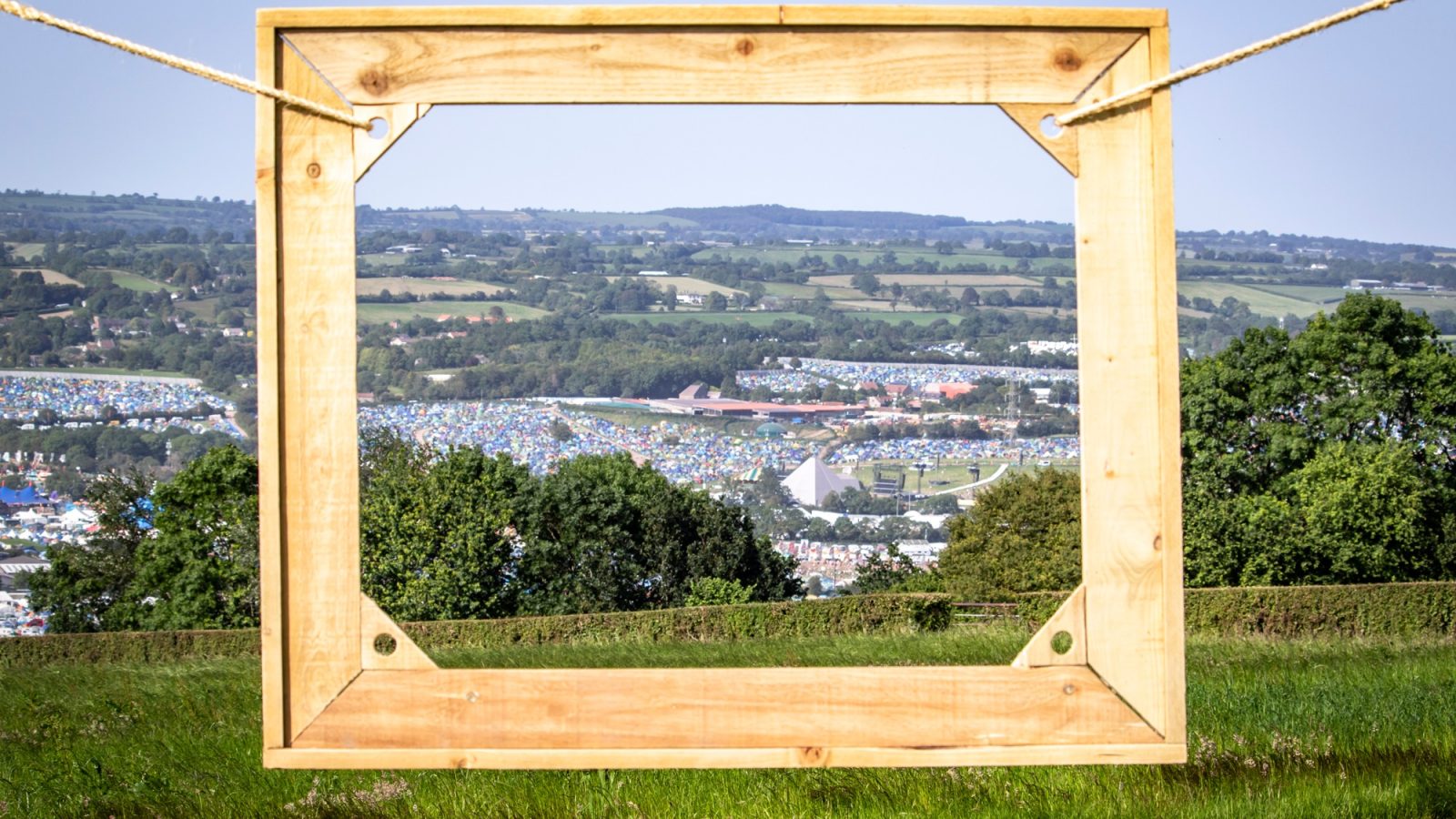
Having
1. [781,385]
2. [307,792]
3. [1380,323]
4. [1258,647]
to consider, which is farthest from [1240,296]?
[307,792]

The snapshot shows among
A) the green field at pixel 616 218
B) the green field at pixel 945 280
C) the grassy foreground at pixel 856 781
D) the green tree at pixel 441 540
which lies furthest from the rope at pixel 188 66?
the green field at pixel 616 218

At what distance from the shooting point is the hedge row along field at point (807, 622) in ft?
71.5

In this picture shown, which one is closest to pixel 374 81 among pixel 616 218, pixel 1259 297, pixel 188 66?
pixel 188 66

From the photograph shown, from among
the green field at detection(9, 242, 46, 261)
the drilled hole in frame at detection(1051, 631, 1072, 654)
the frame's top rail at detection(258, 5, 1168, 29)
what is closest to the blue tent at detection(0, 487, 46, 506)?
the green field at detection(9, 242, 46, 261)

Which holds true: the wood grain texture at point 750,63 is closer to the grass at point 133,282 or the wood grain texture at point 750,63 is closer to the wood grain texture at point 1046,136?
the wood grain texture at point 1046,136

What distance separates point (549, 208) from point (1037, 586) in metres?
116

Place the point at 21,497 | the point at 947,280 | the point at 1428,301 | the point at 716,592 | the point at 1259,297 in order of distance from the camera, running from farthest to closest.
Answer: the point at 947,280, the point at 1259,297, the point at 1428,301, the point at 21,497, the point at 716,592

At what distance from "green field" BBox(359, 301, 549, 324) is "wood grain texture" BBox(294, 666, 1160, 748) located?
105 metres

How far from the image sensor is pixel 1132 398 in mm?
3154

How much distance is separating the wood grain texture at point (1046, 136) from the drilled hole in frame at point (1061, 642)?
107 centimetres

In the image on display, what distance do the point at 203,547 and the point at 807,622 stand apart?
31488mm

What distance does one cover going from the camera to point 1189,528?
3466cm

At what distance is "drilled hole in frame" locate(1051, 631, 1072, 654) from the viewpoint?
3256mm

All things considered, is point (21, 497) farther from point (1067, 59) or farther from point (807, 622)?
point (1067, 59)
